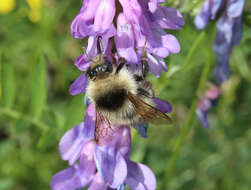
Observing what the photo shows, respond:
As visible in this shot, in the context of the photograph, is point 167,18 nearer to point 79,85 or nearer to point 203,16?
point 79,85

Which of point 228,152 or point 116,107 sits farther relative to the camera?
point 228,152

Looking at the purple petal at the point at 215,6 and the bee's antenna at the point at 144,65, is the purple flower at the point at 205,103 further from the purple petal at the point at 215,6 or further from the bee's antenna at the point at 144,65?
the bee's antenna at the point at 144,65

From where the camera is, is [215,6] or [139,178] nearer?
[139,178]

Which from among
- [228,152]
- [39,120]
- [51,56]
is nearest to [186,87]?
[228,152]

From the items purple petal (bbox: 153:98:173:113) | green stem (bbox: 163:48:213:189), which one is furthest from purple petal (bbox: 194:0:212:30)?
purple petal (bbox: 153:98:173:113)

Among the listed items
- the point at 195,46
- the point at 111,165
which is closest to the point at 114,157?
the point at 111,165

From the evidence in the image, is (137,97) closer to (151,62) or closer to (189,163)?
(151,62)
